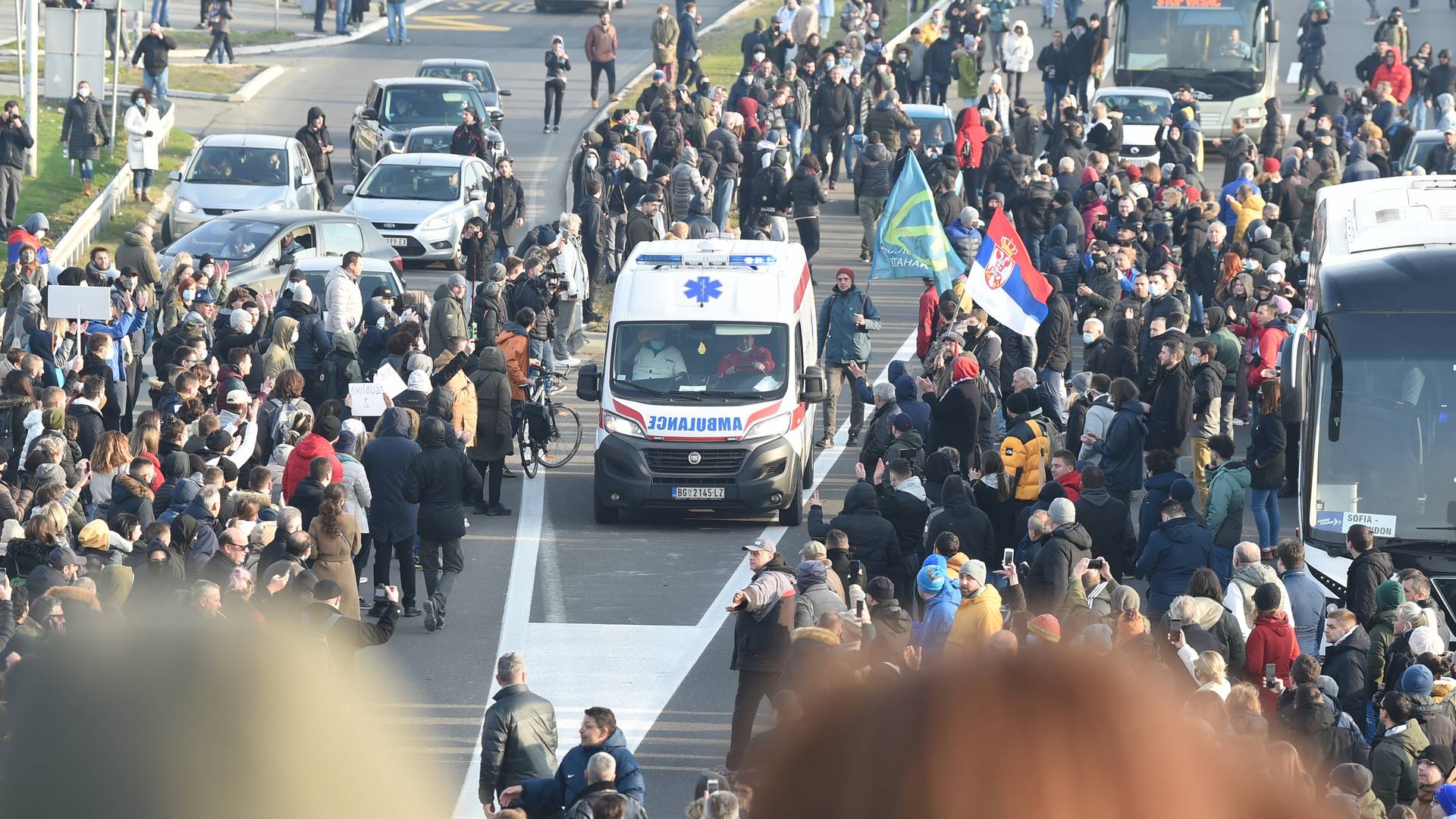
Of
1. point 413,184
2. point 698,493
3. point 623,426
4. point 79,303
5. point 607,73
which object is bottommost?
point 698,493

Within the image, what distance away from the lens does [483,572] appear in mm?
16609

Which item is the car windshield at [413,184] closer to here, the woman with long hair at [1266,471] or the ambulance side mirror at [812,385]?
the ambulance side mirror at [812,385]

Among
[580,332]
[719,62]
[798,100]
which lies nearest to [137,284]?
[580,332]

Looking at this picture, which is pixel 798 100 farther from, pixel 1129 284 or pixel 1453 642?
pixel 1453 642

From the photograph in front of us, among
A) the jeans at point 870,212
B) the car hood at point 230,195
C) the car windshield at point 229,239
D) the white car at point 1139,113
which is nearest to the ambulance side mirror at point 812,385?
the car windshield at point 229,239

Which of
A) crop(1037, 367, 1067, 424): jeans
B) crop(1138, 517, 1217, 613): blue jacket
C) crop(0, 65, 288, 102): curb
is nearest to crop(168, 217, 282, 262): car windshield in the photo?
crop(1037, 367, 1067, 424): jeans

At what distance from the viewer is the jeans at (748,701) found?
11.6m

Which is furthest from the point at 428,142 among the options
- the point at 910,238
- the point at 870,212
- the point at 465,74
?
the point at 910,238

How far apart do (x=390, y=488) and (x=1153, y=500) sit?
18.9ft

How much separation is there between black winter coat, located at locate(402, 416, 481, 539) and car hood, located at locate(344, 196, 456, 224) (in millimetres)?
14264

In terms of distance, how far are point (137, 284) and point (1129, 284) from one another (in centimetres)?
1048

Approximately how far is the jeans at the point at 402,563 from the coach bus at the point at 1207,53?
2598 cm

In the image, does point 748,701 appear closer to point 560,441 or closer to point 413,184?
point 560,441

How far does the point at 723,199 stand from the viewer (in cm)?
3038
